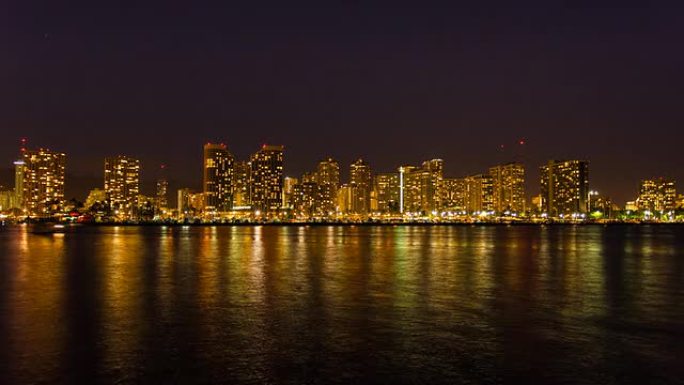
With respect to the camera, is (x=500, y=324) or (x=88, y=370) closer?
(x=88, y=370)

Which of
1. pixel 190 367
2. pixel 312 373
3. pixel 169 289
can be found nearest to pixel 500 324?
pixel 312 373

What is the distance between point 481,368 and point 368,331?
4485 mm

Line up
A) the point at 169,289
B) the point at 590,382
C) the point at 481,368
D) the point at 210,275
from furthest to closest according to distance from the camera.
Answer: the point at 210,275 < the point at 169,289 < the point at 481,368 < the point at 590,382

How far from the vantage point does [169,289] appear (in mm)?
26125

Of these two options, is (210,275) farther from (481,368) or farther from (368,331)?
(481,368)

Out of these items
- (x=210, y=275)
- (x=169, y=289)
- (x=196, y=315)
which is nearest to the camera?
(x=196, y=315)

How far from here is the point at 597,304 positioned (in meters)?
22.4

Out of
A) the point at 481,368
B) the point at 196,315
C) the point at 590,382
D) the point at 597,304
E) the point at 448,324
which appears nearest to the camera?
the point at 590,382

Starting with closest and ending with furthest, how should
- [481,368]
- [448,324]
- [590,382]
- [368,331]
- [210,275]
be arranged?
[590,382] < [481,368] < [368,331] < [448,324] < [210,275]

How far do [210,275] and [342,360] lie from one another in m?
19.7

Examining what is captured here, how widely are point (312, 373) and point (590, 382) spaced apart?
17.8ft

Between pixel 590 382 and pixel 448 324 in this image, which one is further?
pixel 448 324

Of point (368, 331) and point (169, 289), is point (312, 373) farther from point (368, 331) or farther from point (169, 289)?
point (169, 289)

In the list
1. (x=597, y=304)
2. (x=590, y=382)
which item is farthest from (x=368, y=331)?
(x=597, y=304)
